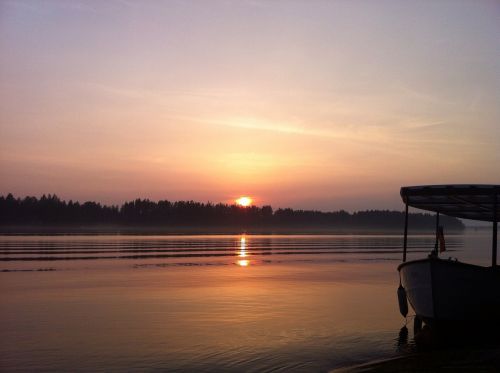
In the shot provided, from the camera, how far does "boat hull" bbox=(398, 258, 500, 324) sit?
14.3 metres

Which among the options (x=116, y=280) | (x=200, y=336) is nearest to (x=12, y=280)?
(x=116, y=280)

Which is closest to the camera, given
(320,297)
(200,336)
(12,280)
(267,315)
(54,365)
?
(54,365)

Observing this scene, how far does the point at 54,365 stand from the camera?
11469 mm

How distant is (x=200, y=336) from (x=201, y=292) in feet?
26.3

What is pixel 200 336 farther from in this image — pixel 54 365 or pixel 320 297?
pixel 320 297

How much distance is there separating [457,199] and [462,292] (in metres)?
3.62

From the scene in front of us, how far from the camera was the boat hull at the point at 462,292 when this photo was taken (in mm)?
14273

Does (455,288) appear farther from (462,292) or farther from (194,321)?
(194,321)

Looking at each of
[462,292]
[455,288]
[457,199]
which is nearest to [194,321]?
[455,288]

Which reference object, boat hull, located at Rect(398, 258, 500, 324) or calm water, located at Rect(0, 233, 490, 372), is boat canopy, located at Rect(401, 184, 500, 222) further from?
calm water, located at Rect(0, 233, 490, 372)

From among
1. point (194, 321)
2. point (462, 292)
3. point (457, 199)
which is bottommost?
point (194, 321)

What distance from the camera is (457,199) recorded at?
1700 cm

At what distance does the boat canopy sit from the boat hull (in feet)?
5.40

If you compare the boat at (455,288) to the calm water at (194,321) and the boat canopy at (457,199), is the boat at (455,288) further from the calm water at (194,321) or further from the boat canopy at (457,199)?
the calm water at (194,321)
